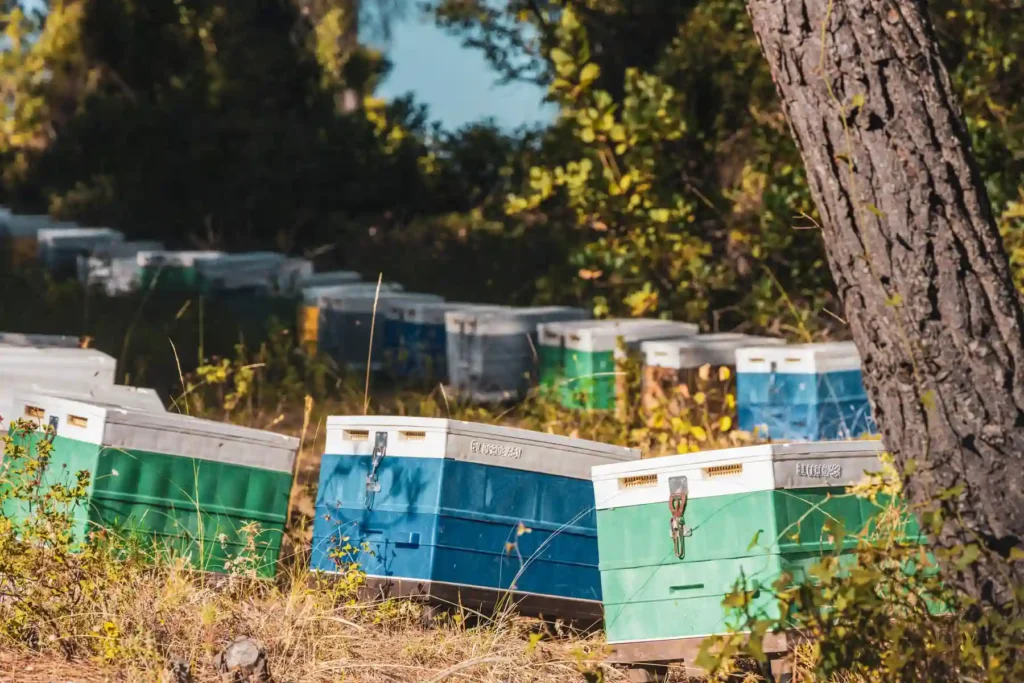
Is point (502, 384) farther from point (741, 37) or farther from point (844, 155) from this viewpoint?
point (844, 155)

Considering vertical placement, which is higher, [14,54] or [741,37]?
[14,54]

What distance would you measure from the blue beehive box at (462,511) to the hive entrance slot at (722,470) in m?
0.78

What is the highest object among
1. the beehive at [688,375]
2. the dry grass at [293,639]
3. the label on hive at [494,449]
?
the beehive at [688,375]

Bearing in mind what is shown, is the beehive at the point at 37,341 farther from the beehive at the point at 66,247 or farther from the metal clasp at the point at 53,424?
the beehive at the point at 66,247

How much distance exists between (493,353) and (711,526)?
495cm

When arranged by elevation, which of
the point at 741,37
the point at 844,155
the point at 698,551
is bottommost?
the point at 698,551

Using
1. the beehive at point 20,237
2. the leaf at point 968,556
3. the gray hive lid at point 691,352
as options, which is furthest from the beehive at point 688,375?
the beehive at point 20,237

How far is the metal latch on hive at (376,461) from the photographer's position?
4645 millimetres

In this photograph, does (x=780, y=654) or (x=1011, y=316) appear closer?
(x=1011, y=316)

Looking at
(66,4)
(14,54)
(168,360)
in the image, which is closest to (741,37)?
(168,360)

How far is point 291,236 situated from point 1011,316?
13864 mm

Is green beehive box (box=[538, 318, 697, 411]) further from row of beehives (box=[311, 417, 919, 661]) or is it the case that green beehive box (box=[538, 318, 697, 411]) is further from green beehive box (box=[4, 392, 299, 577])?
green beehive box (box=[4, 392, 299, 577])

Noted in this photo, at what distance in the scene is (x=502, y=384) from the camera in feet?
A: 29.5

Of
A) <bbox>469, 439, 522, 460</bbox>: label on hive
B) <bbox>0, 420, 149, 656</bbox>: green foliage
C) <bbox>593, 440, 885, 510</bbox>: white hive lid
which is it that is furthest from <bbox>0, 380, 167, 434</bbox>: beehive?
<bbox>593, 440, 885, 510</bbox>: white hive lid
